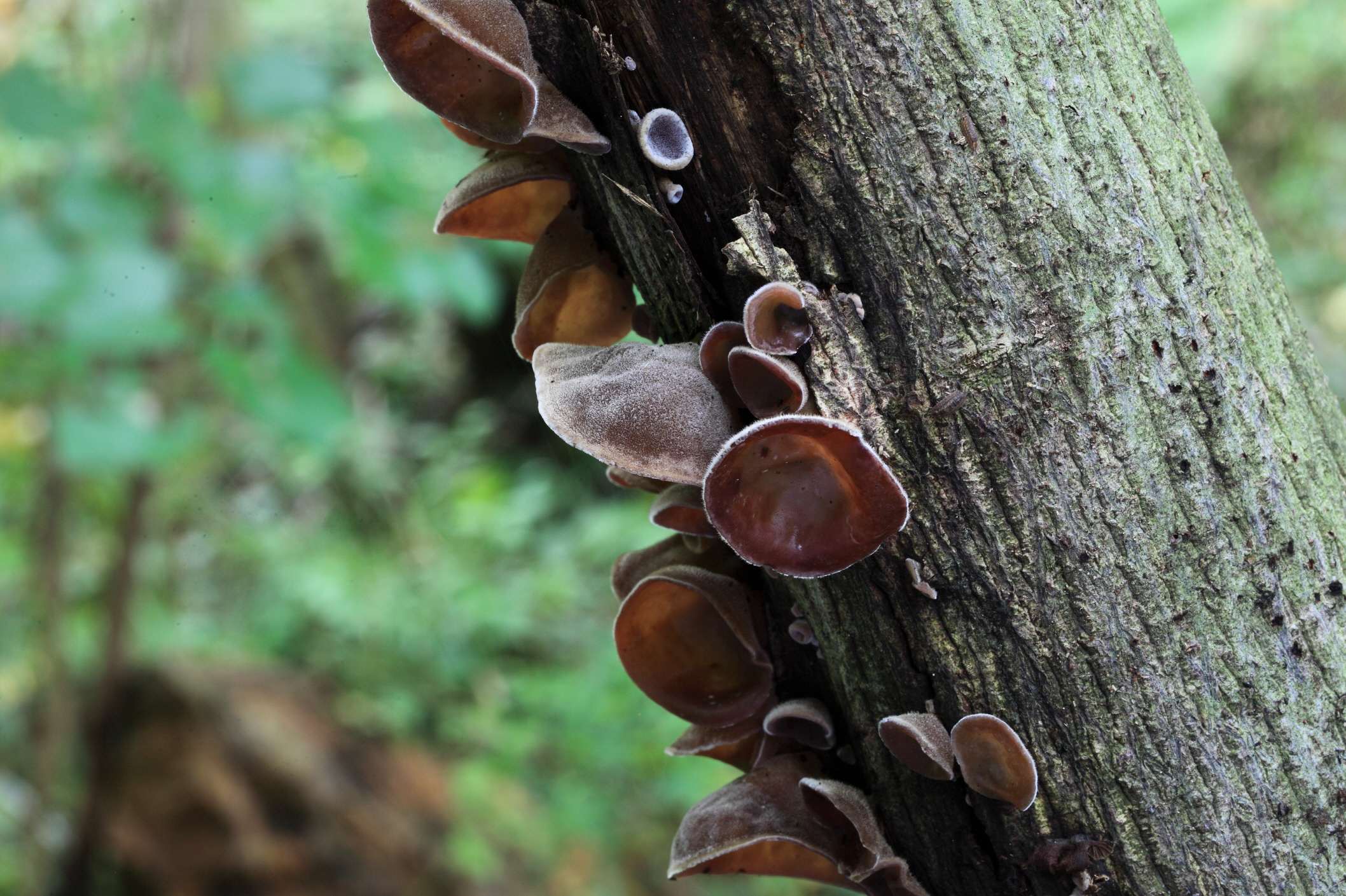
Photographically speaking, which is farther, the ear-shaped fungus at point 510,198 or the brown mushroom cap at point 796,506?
the ear-shaped fungus at point 510,198

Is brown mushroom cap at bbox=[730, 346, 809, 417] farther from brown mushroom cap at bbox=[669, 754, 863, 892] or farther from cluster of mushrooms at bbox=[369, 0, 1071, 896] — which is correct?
brown mushroom cap at bbox=[669, 754, 863, 892]

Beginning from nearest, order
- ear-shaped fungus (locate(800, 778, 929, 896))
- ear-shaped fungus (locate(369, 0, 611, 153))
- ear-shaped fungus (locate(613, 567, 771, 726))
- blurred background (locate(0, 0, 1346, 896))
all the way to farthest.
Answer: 1. ear-shaped fungus (locate(369, 0, 611, 153))
2. ear-shaped fungus (locate(800, 778, 929, 896))
3. ear-shaped fungus (locate(613, 567, 771, 726))
4. blurred background (locate(0, 0, 1346, 896))

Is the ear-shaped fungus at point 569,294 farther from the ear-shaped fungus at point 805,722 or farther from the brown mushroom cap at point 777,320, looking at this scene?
the ear-shaped fungus at point 805,722

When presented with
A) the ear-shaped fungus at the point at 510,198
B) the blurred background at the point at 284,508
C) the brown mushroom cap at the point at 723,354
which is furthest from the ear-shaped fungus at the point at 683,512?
the blurred background at the point at 284,508

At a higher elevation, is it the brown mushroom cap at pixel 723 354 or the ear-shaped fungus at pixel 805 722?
the brown mushroom cap at pixel 723 354

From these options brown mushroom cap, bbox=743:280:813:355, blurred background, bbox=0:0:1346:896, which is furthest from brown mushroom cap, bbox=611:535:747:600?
blurred background, bbox=0:0:1346:896

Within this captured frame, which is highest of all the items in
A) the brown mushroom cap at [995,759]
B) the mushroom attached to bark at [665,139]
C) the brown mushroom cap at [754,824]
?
the mushroom attached to bark at [665,139]

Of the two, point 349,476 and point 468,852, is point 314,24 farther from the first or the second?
point 468,852
